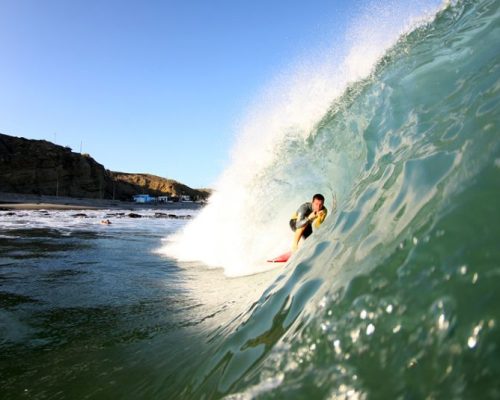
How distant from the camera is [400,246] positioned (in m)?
2.21

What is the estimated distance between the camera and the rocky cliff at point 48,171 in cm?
6556

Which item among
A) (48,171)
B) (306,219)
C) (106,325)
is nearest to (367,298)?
(106,325)

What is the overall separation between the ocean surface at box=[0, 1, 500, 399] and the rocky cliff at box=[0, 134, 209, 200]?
66.7 meters

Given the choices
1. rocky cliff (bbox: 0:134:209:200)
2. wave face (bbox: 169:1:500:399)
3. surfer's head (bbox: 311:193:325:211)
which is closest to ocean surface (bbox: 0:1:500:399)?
wave face (bbox: 169:1:500:399)

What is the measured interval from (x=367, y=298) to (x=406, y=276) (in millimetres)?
211

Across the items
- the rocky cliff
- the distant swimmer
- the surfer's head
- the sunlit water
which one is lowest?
the sunlit water

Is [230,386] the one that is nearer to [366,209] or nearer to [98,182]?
[366,209]

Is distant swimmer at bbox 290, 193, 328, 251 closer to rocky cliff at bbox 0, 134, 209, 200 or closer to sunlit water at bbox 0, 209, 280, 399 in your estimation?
Result: sunlit water at bbox 0, 209, 280, 399

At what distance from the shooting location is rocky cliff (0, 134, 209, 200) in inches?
2581

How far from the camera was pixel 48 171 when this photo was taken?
69938 mm

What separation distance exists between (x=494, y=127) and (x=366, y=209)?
976 millimetres

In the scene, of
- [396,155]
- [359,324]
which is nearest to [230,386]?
[359,324]

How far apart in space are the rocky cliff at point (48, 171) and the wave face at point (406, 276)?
2757 inches

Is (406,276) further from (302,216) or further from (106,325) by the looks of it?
(302,216)
